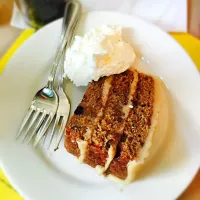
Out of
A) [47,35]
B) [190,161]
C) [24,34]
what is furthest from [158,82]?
[24,34]

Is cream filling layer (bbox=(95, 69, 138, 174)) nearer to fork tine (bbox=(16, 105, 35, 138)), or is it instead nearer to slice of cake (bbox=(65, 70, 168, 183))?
slice of cake (bbox=(65, 70, 168, 183))

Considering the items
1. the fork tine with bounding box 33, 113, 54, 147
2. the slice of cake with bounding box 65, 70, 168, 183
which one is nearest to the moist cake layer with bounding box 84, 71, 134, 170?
the slice of cake with bounding box 65, 70, 168, 183

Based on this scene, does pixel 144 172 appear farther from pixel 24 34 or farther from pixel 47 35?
pixel 24 34

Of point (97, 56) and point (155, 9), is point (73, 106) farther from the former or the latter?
point (155, 9)

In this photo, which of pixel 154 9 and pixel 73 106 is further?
pixel 154 9

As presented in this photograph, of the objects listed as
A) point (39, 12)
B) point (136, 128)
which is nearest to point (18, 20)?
point (39, 12)

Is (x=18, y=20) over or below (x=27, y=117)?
over

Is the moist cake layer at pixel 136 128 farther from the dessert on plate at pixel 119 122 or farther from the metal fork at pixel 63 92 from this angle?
the metal fork at pixel 63 92
